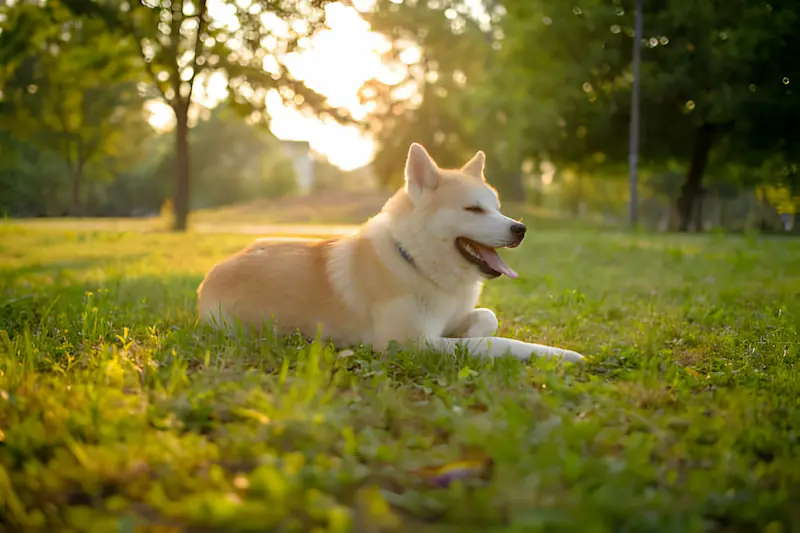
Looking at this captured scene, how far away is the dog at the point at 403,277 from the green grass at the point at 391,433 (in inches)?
11.5

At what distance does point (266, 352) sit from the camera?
3.43m

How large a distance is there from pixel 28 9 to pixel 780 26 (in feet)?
61.5

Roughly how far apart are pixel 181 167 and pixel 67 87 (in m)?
3.94

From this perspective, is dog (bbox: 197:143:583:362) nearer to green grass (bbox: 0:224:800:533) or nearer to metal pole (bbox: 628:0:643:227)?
green grass (bbox: 0:224:800:533)

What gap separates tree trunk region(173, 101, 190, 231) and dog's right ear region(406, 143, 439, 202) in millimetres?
17619

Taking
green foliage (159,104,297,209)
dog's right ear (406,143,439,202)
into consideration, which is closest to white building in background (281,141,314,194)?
green foliage (159,104,297,209)

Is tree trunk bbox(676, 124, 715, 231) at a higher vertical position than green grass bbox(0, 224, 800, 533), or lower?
higher

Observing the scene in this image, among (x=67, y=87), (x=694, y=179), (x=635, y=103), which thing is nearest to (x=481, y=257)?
(x=67, y=87)

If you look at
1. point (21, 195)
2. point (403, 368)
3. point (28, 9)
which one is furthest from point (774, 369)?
point (28, 9)

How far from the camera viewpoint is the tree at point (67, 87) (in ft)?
43.4

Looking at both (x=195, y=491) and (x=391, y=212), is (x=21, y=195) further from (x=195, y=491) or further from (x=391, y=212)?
(x=195, y=491)

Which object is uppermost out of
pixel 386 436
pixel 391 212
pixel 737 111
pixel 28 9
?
pixel 28 9

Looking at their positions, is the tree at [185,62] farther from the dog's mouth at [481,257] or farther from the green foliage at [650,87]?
the dog's mouth at [481,257]

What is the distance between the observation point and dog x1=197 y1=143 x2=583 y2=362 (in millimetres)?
3895
